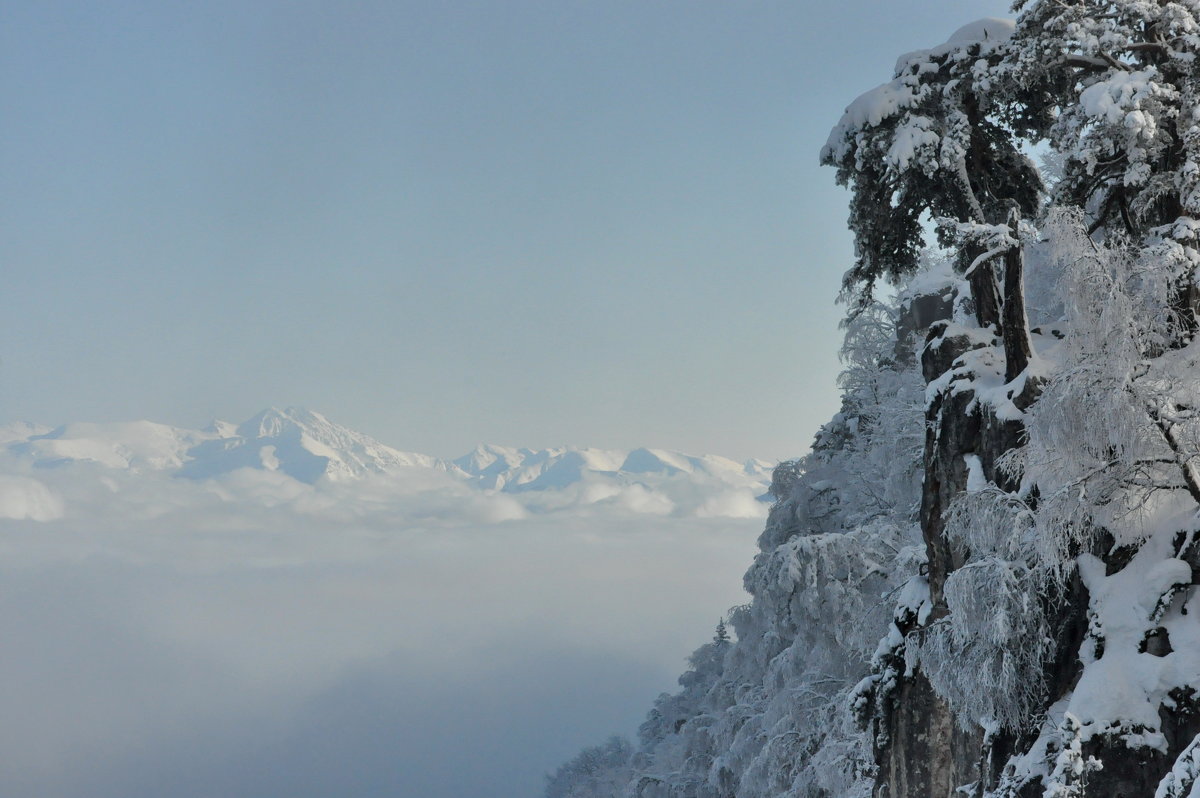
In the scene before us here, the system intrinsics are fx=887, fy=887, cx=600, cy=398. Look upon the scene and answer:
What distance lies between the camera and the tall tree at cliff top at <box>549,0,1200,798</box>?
9188mm

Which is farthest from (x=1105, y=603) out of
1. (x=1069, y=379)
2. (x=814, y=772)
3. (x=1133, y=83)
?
(x=814, y=772)

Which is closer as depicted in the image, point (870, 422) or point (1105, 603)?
point (1105, 603)

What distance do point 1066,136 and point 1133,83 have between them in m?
1.36

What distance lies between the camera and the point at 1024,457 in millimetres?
10211

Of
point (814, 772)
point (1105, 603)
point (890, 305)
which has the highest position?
point (890, 305)

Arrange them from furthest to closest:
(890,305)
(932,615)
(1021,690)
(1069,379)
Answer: (890,305) → (932,615) → (1021,690) → (1069,379)

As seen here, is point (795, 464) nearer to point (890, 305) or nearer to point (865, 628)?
point (890, 305)

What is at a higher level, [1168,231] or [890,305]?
[890,305]

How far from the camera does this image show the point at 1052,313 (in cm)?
1998

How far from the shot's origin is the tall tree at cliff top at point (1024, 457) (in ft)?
30.1

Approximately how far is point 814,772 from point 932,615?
276 inches

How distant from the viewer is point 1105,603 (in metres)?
9.84

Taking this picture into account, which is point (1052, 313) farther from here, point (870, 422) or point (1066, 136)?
point (1066, 136)

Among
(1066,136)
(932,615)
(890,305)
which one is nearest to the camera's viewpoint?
(1066,136)
